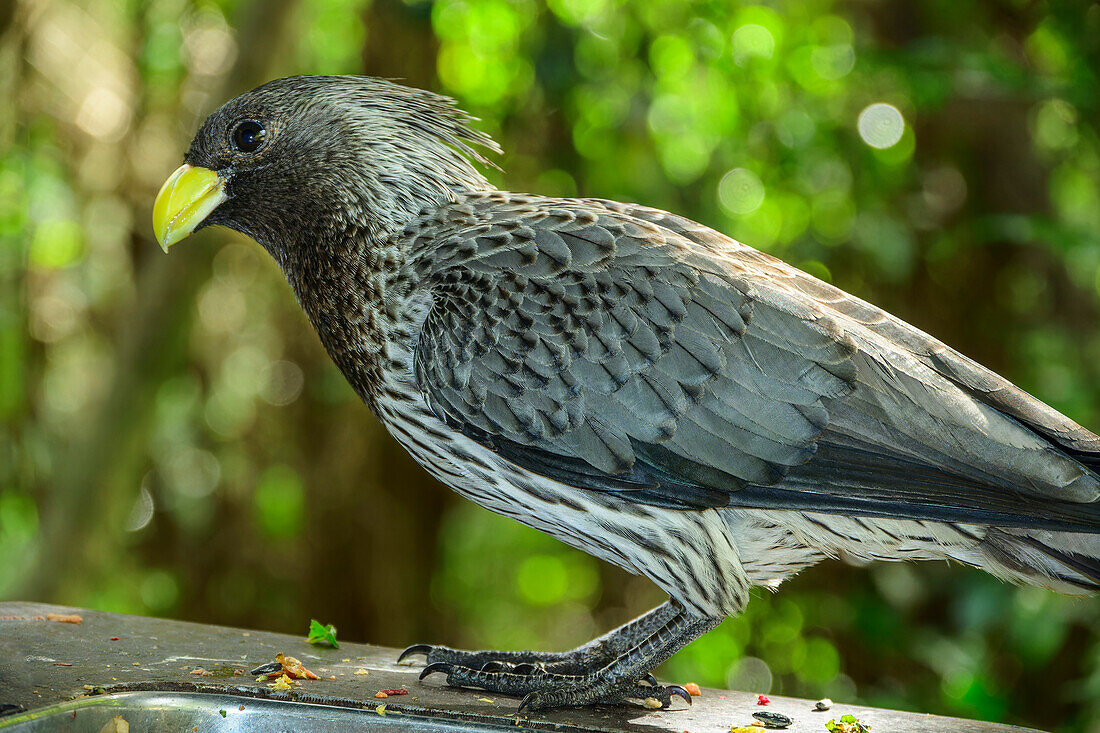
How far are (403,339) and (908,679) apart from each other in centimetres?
Answer: 473

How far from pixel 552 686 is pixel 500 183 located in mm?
4242

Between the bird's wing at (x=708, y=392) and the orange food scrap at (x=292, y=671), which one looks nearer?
the bird's wing at (x=708, y=392)

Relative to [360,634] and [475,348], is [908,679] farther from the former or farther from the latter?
[475,348]

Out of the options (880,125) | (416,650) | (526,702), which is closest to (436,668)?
(416,650)

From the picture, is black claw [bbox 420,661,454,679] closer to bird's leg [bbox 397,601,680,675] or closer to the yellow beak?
bird's leg [bbox 397,601,680,675]

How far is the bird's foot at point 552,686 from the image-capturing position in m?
3.13

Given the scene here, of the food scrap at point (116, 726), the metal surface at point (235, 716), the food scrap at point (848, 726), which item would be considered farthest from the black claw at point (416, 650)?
the food scrap at point (848, 726)

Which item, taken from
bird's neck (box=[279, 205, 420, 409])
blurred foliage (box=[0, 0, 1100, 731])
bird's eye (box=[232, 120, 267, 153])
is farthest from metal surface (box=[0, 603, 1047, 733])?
blurred foliage (box=[0, 0, 1100, 731])

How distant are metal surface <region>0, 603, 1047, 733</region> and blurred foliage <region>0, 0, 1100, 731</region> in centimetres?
241

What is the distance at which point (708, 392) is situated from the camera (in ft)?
9.93

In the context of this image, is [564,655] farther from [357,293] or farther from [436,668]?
[357,293]

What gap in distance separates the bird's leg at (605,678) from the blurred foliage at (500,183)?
8.35ft

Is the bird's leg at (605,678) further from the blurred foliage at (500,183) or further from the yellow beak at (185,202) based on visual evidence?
the blurred foliage at (500,183)

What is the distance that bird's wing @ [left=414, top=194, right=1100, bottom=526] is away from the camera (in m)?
2.87
